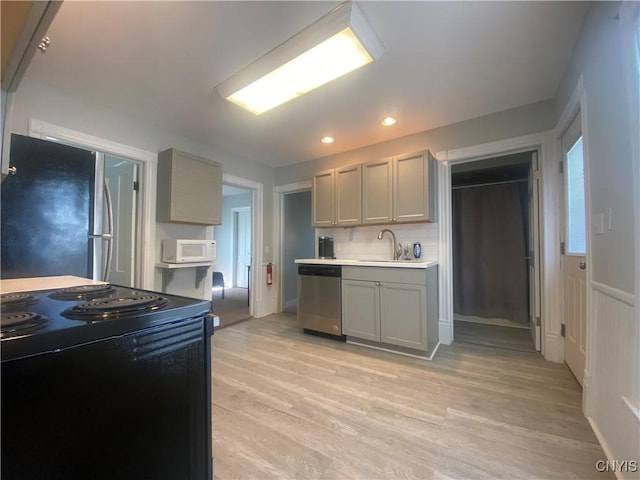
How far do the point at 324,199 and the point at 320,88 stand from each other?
4.88 feet

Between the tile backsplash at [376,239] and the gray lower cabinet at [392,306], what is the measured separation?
0.38m

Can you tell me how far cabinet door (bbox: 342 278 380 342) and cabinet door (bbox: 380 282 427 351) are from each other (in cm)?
7

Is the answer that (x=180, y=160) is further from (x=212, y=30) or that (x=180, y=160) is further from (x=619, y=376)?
(x=619, y=376)

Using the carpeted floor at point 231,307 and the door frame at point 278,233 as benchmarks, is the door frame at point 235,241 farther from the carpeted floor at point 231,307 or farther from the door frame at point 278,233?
the door frame at point 278,233

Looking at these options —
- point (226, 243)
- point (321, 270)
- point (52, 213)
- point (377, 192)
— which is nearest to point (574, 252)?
point (377, 192)

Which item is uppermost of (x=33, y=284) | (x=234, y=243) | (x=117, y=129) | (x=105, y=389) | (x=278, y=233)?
(x=117, y=129)

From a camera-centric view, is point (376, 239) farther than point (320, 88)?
Yes

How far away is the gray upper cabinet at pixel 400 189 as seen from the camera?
9.20 feet

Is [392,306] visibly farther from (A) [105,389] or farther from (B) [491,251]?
(A) [105,389]

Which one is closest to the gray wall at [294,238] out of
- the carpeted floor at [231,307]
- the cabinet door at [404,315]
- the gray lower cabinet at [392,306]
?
the carpeted floor at [231,307]

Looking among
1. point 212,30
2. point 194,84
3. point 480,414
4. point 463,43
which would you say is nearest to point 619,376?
point 480,414

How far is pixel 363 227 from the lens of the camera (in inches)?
139

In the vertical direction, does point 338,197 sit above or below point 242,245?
above

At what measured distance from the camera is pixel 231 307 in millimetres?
4648
